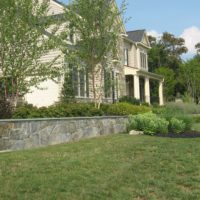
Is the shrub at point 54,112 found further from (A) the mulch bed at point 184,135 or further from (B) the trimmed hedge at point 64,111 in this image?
(A) the mulch bed at point 184,135

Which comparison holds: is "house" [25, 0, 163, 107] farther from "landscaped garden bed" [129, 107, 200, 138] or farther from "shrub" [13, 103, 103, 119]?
"landscaped garden bed" [129, 107, 200, 138]

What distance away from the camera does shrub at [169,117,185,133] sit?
16750mm

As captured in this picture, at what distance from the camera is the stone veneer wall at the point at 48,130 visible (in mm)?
11750

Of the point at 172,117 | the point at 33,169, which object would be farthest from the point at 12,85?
the point at 33,169

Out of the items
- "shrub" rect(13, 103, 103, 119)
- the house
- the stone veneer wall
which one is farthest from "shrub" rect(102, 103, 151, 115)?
the stone veneer wall

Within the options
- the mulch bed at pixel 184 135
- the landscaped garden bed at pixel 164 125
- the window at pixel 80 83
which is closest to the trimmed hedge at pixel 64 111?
the landscaped garden bed at pixel 164 125

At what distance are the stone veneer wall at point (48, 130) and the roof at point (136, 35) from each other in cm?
2408

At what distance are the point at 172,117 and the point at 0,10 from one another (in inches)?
315

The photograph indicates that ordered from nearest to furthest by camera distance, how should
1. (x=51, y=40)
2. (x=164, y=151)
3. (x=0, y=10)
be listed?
1. (x=164, y=151)
2. (x=0, y=10)
3. (x=51, y=40)

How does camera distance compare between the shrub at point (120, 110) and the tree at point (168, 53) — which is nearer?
the shrub at point (120, 110)

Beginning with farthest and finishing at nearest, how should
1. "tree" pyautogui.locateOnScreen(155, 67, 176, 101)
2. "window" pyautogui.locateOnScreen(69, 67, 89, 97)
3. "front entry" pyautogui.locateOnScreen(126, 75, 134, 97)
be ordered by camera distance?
"tree" pyautogui.locateOnScreen(155, 67, 176, 101) < "front entry" pyautogui.locateOnScreen(126, 75, 134, 97) < "window" pyautogui.locateOnScreen(69, 67, 89, 97)

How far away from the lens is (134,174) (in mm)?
8508

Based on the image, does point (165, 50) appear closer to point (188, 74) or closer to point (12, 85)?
point (188, 74)

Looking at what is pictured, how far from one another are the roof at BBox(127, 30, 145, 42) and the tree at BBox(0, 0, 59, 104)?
24.6 m
